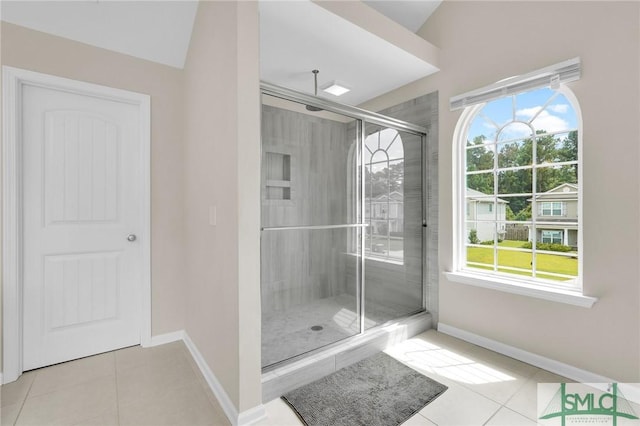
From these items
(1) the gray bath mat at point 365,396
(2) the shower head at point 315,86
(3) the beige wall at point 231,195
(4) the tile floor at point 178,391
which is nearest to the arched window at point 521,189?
(4) the tile floor at point 178,391

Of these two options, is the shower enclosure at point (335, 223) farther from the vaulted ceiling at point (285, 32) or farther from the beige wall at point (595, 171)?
the beige wall at point (595, 171)

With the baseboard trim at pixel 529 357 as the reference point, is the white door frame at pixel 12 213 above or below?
above

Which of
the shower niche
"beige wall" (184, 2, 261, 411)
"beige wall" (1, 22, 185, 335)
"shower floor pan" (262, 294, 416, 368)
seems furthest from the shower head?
"shower floor pan" (262, 294, 416, 368)

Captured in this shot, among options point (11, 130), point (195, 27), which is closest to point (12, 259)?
point (11, 130)

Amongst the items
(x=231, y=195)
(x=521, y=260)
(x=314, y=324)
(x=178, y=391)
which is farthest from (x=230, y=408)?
(x=521, y=260)

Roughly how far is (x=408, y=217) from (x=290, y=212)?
1209 mm

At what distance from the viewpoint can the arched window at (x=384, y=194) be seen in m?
2.58

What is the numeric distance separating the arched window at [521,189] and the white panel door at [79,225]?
9.26ft

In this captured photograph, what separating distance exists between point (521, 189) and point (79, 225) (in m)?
3.42

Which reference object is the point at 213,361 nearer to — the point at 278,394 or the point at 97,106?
the point at 278,394

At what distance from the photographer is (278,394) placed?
174 cm

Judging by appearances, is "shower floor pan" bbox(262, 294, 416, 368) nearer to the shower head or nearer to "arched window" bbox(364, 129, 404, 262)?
"arched window" bbox(364, 129, 404, 262)

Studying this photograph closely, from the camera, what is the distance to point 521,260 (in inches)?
91.2

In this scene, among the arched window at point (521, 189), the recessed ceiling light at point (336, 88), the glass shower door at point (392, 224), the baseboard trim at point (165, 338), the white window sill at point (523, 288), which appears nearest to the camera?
the white window sill at point (523, 288)
